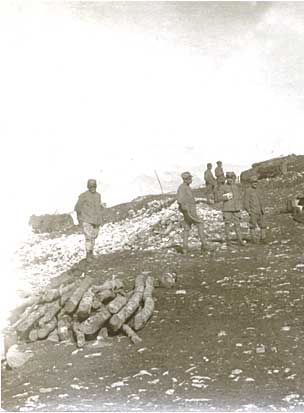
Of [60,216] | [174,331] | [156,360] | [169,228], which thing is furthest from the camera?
[60,216]

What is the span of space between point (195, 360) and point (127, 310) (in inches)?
57.0

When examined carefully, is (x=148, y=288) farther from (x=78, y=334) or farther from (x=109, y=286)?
(x=78, y=334)

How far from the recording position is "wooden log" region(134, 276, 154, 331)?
6531 millimetres

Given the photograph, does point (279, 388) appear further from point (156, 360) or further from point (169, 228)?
point (169, 228)

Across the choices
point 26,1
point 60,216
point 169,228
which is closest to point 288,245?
point 169,228

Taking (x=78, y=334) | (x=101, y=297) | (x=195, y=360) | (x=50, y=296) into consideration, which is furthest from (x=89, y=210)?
(x=195, y=360)

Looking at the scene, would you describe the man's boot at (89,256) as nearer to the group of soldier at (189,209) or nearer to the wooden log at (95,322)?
the group of soldier at (189,209)

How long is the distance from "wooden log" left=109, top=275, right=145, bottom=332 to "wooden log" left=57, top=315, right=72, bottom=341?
2.02 feet

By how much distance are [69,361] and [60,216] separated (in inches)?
593

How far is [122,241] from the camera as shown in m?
13.3

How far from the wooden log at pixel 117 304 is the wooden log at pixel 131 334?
276 mm

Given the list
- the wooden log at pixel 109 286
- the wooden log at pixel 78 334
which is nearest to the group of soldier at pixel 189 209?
the wooden log at pixel 109 286

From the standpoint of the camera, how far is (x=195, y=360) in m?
5.51

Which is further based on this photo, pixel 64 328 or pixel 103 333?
pixel 64 328
